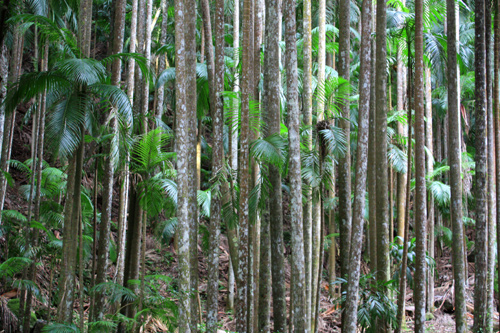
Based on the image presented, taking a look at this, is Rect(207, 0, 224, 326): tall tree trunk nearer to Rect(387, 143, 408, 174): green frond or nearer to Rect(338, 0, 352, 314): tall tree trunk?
Rect(338, 0, 352, 314): tall tree trunk

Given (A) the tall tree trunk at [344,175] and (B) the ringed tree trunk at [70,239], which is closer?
(B) the ringed tree trunk at [70,239]

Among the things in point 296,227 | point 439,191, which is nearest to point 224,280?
point 439,191

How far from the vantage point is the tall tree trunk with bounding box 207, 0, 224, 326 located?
5.93 metres

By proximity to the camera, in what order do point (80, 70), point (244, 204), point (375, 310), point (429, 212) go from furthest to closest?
1. point (429, 212)
2. point (375, 310)
3. point (80, 70)
4. point (244, 204)

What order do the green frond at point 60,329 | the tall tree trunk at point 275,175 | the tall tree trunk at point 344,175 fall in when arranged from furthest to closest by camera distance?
the tall tree trunk at point 344,175 < the tall tree trunk at point 275,175 < the green frond at point 60,329

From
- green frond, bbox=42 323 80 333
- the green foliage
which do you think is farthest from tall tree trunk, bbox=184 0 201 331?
the green foliage

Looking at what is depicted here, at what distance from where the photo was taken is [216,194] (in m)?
5.95

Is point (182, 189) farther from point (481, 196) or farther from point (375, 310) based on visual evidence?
point (481, 196)

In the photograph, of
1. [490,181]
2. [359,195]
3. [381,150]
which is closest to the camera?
[359,195]

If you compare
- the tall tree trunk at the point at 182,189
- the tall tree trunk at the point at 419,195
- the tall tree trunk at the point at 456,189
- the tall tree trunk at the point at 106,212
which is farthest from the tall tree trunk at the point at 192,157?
the tall tree trunk at the point at 456,189

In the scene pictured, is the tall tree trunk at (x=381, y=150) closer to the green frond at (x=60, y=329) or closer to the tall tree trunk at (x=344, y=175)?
the tall tree trunk at (x=344, y=175)

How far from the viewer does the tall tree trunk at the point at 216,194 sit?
5.93m

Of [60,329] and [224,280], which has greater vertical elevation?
[60,329]

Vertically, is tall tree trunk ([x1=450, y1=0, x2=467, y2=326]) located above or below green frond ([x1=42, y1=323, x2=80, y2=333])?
above
